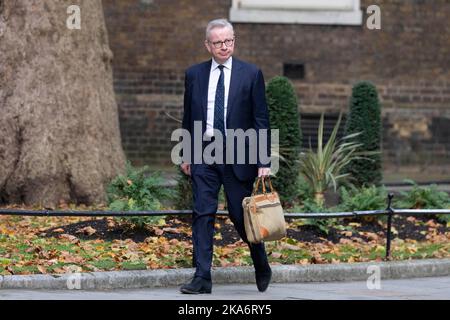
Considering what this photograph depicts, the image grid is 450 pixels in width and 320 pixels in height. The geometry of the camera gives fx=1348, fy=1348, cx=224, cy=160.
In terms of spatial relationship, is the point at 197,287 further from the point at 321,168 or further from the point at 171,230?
the point at 321,168

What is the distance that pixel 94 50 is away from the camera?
48.6ft

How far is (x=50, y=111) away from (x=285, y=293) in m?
5.24

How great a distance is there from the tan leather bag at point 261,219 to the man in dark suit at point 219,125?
226 mm

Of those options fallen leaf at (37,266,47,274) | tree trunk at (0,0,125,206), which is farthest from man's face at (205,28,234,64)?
tree trunk at (0,0,125,206)

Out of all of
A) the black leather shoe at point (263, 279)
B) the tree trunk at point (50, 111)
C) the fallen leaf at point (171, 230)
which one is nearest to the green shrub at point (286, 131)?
the tree trunk at point (50, 111)

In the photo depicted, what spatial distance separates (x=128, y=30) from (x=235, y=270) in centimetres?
1261

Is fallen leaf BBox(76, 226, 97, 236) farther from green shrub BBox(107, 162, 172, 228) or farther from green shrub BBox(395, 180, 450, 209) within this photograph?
green shrub BBox(395, 180, 450, 209)

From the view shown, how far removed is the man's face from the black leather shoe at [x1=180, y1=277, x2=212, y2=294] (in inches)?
61.5

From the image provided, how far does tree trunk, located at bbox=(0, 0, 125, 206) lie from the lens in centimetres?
Result: 1410

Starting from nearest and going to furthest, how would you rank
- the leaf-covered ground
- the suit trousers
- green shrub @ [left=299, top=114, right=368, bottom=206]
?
the suit trousers → the leaf-covered ground → green shrub @ [left=299, top=114, right=368, bottom=206]

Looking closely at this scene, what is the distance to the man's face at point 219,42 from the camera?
9.41 metres

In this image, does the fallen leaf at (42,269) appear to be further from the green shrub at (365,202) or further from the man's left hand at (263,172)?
the green shrub at (365,202)
